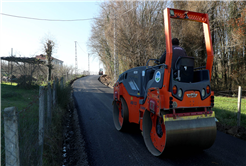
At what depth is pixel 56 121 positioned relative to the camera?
5.79m

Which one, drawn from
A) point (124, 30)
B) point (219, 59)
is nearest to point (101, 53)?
point (124, 30)

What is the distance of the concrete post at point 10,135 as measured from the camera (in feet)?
6.06

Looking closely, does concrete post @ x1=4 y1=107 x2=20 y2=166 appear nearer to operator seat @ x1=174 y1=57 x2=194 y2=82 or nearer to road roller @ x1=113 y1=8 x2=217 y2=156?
road roller @ x1=113 y1=8 x2=217 y2=156

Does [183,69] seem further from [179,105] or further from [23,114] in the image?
[23,114]

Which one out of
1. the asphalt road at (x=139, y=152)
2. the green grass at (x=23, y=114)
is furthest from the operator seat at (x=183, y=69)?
the green grass at (x=23, y=114)

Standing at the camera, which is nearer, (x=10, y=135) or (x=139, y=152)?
(x=10, y=135)

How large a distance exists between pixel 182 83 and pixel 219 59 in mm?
13062

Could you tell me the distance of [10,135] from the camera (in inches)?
73.4

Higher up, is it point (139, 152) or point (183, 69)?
point (183, 69)

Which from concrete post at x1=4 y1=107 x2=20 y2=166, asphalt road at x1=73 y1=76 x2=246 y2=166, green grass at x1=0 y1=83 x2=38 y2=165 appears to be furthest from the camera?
asphalt road at x1=73 y1=76 x2=246 y2=166

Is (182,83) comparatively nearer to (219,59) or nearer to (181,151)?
(181,151)

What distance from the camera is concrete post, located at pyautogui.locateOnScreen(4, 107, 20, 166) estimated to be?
6.06 ft

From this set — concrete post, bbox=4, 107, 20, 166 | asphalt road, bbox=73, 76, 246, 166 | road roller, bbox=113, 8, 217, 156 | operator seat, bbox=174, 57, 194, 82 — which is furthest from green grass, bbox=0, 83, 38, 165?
operator seat, bbox=174, 57, 194, 82

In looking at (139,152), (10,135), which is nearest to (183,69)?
(139,152)
